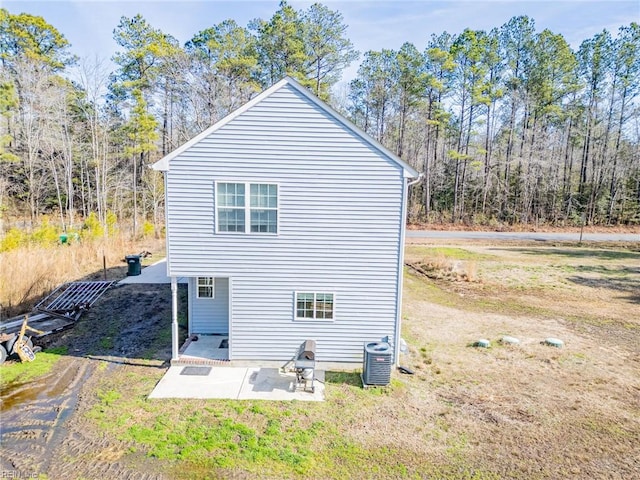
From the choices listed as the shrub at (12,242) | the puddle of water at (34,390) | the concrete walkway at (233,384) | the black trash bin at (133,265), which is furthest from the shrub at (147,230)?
the concrete walkway at (233,384)

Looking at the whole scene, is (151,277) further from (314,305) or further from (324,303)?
(324,303)

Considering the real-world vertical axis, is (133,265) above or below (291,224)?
below

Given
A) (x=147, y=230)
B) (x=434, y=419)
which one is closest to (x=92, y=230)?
(x=147, y=230)

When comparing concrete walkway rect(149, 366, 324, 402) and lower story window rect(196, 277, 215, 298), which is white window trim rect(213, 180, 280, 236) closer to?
lower story window rect(196, 277, 215, 298)

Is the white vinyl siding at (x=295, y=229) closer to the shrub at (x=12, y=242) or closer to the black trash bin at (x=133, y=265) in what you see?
the black trash bin at (x=133, y=265)

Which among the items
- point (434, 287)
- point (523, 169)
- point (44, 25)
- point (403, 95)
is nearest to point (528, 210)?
point (523, 169)
